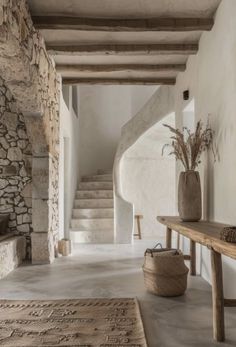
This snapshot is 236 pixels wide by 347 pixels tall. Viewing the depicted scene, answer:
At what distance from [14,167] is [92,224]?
2.52m

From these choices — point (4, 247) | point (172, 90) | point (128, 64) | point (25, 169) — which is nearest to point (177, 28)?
point (128, 64)

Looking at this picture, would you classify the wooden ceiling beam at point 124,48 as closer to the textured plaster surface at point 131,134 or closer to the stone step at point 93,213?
the textured plaster surface at point 131,134

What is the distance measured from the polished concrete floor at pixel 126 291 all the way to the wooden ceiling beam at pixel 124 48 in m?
2.64

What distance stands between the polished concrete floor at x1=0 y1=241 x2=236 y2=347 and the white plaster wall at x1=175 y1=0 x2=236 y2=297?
0.40 metres

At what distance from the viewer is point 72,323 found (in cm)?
265

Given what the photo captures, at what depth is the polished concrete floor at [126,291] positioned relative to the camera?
97.9 inches

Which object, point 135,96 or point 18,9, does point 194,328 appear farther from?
point 135,96

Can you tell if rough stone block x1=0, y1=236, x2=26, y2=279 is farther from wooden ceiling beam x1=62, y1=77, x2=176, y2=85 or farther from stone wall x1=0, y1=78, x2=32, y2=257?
wooden ceiling beam x1=62, y1=77, x2=176, y2=85

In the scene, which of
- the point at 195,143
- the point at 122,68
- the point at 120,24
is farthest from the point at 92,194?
the point at 120,24

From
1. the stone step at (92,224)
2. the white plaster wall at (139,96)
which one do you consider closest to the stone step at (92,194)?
the stone step at (92,224)

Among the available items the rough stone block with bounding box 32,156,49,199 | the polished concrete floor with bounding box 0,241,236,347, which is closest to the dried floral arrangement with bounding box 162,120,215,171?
the polished concrete floor with bounding box 0,241,236,347

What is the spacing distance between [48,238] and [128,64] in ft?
8.68

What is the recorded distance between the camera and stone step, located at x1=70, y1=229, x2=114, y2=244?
7.04m

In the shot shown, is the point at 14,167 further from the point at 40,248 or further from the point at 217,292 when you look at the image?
the point at 217,292
